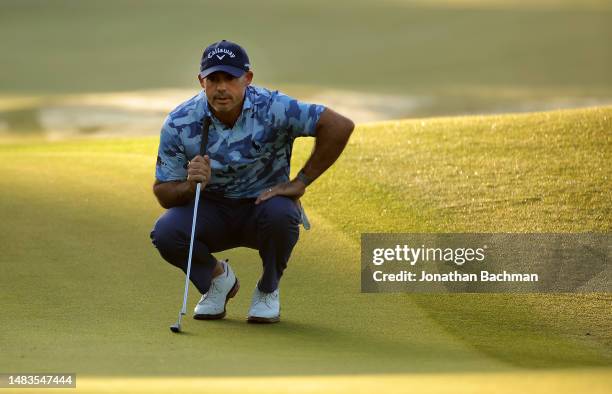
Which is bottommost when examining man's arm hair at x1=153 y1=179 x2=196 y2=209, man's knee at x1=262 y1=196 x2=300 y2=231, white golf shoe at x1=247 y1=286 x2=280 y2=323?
white golf shoe at x1=247 y1=286 x2=280 y2=323

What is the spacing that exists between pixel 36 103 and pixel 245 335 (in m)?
9.35

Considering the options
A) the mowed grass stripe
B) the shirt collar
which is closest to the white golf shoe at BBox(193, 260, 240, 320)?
the mowed grass stripe

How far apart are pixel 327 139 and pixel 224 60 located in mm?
Answer: 498

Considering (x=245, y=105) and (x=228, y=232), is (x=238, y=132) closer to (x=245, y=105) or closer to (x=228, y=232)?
(x=245, y=105)

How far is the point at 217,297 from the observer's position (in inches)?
195

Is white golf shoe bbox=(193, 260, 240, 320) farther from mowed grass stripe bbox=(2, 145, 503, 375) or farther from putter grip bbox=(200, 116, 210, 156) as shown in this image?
putter grip bbox=(200, 116, 210, 156)

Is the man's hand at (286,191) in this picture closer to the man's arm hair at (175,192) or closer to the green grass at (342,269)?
the man's arm hair at (175,192)

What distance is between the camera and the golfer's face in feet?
15.4

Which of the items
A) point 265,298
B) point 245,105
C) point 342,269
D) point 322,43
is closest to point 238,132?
point 245,105

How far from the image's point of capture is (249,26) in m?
→ 18.3

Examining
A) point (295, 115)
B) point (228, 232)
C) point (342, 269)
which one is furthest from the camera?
point (342, 269)

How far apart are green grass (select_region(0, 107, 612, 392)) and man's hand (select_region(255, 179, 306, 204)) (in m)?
0.49

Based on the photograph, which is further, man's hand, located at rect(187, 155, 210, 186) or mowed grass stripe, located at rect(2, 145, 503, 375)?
man's hand, located at rect(187, 155, 210, 186)

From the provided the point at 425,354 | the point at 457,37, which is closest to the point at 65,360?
the point at 425,354
